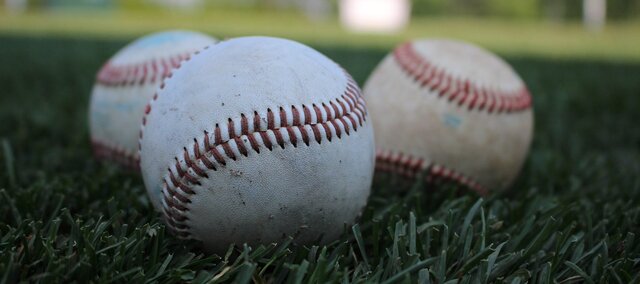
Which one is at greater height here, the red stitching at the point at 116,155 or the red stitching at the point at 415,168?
the red stitching at the point at 116,155

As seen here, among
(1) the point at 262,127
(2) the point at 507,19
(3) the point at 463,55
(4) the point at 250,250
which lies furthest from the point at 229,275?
(2) the point at 507,19

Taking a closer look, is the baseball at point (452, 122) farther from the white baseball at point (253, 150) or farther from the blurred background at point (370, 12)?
the blurred background at point (370, 12)

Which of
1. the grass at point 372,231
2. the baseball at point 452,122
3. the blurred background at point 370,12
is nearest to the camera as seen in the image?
the grass at point 372,231

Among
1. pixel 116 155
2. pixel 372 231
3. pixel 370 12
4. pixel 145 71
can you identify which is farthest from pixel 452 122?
pixel 370 12

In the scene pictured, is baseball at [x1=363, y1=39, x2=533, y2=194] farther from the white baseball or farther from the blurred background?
the blurred background

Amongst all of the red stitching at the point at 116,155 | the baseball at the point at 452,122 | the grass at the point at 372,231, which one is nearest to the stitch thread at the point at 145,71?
the red stitching at the point at 116,155

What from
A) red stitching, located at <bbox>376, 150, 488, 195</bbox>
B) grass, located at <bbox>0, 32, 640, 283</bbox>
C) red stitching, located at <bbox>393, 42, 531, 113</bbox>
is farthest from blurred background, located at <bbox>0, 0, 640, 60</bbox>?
red stitching, located at <bbox>376, 150, 488, 195</bbox>

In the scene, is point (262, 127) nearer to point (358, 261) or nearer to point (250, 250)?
point (250, 250)
